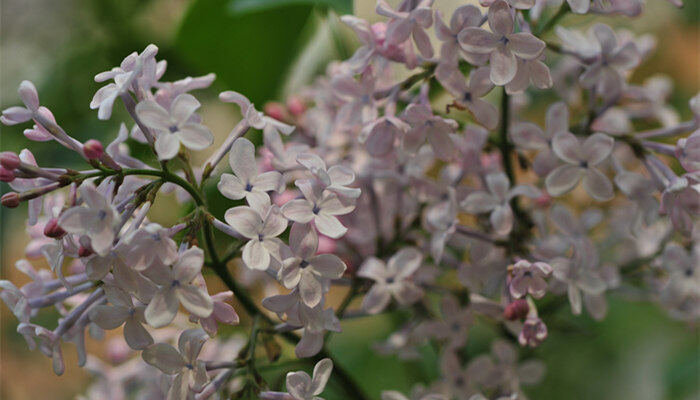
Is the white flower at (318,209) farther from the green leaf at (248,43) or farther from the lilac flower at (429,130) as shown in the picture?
the green leaf at (248,43)

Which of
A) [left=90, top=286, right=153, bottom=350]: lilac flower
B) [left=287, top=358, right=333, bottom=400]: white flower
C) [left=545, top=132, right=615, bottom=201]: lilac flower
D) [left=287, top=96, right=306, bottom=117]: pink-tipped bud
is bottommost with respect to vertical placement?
[left=287, top=358, right=333, bottom=400]: white flower

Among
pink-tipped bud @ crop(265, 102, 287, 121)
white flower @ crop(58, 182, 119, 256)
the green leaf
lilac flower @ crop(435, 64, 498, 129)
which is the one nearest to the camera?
white flower @ crop(58, 182, 119, 256)

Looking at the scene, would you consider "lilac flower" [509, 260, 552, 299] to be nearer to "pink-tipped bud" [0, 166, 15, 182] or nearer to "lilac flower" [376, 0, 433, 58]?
"lilac flower" [376, 0, 433, 58]

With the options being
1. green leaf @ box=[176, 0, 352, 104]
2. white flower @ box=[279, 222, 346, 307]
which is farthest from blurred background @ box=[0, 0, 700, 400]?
white flower @ box=[279, 222, 346, 307]

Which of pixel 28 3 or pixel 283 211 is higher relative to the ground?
pixel 283 211

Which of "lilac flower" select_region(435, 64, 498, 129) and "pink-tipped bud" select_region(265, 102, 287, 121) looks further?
"pink-tipped bud" select_region(265, 102, 287, 121)

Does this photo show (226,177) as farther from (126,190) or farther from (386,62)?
(386,62)

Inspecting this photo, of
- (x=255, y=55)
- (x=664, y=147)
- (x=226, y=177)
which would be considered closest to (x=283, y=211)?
(x=226, y=177)
